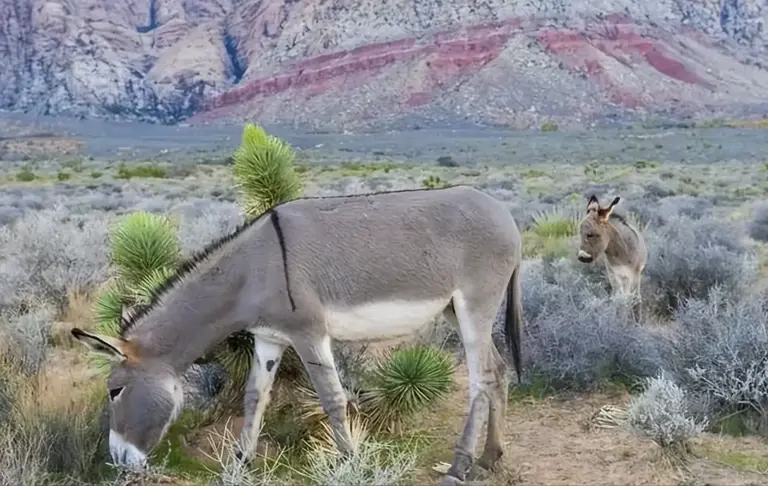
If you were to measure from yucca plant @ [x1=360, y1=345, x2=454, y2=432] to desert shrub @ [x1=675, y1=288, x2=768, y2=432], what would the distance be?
1928mm

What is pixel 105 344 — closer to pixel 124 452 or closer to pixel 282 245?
pixel 124 452

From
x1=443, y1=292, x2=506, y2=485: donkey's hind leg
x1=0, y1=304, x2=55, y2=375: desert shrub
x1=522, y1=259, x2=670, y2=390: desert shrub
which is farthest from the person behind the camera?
x1=522, y1=259, x2=670, y2=390: desert shrub

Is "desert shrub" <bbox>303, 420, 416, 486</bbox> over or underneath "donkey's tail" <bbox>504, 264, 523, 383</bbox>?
underneath

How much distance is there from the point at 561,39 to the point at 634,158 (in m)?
42.7

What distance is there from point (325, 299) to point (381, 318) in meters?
0.37

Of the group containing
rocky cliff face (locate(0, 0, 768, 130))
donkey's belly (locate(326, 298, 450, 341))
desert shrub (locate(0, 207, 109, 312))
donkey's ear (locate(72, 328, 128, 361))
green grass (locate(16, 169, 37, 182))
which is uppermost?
donkey's ear (locate(72, 328, 128, 361))

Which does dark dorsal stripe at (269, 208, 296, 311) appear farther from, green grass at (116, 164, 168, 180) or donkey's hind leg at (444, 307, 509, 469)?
green grass at (116, 164, 168, 180)

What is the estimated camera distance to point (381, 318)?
4934 mm

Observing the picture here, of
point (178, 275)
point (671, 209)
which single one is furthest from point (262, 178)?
point (671, 209)

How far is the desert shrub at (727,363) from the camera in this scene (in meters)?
6.11

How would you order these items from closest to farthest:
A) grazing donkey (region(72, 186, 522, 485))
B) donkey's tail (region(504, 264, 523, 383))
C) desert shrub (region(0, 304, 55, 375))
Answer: grazing donkey (region(72, 186, 522, 485))
donkey's tail (region(504, 264, 523, 383))
desert shrub (region(0, 304, 55, 375))

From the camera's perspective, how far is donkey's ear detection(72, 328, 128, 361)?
4.29 meters

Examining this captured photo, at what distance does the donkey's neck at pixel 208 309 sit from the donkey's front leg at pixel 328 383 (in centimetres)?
37

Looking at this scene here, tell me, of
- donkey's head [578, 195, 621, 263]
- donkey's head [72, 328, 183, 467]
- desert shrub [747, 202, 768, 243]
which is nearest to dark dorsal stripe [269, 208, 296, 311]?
donkey's head [72, 328, 183, 467]
